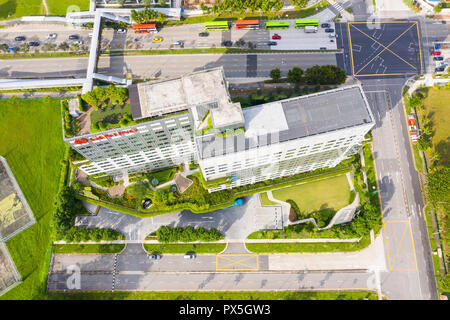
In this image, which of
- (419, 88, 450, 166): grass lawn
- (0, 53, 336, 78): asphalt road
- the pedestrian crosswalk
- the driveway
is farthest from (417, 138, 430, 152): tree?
the pedestrian crosswalk

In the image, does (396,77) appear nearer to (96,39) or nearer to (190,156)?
(190,156)

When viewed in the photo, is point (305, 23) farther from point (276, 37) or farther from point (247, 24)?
point (247, 24)

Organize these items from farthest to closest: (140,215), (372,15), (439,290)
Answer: (372,15) → (140,215) → (439,290)

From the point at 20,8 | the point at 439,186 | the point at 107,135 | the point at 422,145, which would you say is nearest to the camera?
the point at 107,135

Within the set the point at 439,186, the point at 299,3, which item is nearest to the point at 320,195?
Result: the point at 439,186

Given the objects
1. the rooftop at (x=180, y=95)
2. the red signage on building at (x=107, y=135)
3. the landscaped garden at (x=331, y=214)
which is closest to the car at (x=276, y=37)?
the rooftop at (x=180, y=95)

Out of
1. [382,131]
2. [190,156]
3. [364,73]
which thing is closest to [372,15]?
[364,73]

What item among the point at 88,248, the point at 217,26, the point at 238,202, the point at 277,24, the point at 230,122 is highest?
the point at 217,26
